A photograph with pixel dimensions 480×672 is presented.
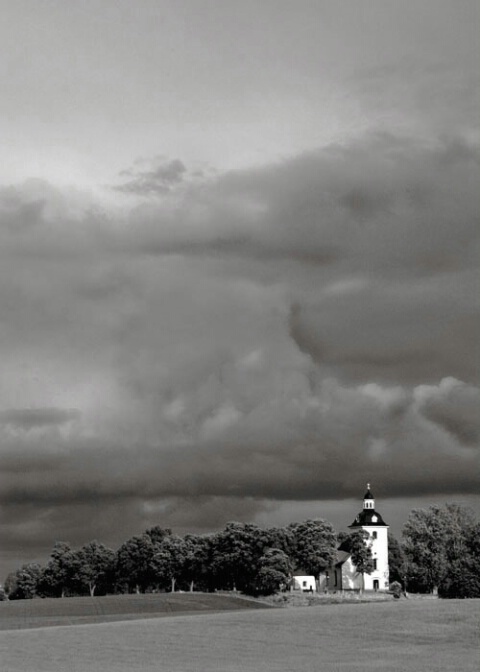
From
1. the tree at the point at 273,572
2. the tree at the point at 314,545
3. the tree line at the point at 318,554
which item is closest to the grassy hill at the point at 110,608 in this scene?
the tree at the point at 273,572

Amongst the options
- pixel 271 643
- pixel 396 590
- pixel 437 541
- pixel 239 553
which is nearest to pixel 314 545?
pixel 239 553

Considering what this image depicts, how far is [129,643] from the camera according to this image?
70.8 m

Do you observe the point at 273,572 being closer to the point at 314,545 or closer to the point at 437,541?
the point at 314,545

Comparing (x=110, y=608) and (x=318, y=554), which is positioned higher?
(x=318, y=554)

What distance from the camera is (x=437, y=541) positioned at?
168375 mm

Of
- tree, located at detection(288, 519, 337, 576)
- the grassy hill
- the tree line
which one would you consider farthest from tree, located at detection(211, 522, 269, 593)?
the grassy hill

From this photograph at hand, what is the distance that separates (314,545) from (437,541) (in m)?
27.3

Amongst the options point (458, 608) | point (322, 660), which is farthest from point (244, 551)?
point (322, 660)

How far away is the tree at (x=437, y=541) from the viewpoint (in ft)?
547

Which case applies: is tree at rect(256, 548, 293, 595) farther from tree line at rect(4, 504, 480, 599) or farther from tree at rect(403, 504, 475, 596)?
tree at rect(403, 504, 475, 596)

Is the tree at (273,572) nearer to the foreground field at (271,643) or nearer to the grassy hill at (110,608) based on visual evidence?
the grassy hill at (110,608)

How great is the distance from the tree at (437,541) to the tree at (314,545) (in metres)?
18.7

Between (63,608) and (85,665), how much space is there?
280ft

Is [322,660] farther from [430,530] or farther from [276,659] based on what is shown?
[430,530]
